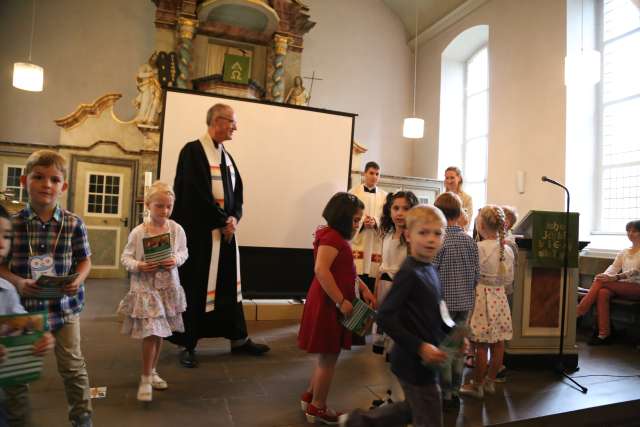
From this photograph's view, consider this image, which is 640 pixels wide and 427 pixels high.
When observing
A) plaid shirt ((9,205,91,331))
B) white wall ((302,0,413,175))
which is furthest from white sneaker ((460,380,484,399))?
white wall ((302,0,413,175))

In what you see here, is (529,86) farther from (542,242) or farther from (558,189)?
(542,242)

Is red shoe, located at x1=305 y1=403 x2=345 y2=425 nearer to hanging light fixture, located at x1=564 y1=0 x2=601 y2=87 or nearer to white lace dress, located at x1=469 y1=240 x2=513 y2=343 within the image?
white lace dress, located at x1=469 y1=240 x2=513 y2=343

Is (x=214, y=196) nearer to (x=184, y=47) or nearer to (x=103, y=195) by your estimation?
(x=103, y=195)

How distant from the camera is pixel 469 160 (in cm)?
959

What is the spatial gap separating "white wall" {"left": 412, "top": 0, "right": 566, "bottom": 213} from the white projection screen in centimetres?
360

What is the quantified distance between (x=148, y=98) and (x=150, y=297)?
241 inches

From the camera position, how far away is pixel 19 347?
132 cm

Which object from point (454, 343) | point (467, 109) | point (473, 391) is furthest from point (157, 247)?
point (467, 109)

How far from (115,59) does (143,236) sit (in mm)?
7498

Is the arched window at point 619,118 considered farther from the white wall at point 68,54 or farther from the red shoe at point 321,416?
the white wall at point 68,54

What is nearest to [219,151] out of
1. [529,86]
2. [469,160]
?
[529,86]

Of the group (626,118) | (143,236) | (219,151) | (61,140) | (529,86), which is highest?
(529,86)

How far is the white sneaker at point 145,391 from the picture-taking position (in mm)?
2387

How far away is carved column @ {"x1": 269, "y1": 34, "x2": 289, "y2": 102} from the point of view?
8.71m
